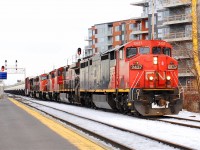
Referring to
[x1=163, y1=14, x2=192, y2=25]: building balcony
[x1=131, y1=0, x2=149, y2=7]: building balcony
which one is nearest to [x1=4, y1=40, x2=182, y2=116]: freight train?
[x1=163, y1=14, x2=192, y2=25]: building balcony

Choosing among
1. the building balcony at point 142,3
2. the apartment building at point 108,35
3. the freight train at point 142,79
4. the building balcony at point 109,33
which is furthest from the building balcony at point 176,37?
the building balcony at point 109,33

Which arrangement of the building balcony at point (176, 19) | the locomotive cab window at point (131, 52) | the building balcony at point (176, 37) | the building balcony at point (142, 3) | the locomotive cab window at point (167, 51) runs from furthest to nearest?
the building balcony at point (142, 3)
the building balcony at point (176, 19)
the building balcony at point (176, 37)
the locomotive cab window at point (167, 51)
the locomotive cab window at point (131, 52)

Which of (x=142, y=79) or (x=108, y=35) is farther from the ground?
(x=108, y=35)

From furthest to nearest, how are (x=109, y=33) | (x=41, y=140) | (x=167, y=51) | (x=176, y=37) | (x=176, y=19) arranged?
(x=109, y=33) < (x=176, y=19) < (x=176, y=37) < (x=167, y=51) < (x=41, y=140)

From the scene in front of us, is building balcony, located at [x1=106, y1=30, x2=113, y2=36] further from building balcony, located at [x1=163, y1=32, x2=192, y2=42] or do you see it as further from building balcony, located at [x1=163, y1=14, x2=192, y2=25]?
building balcony, located at [x1=163, y1=32, x2=192, y2=42]

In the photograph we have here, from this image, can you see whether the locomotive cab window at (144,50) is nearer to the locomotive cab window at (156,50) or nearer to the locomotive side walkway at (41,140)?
the locomotive cab window at (156,50)

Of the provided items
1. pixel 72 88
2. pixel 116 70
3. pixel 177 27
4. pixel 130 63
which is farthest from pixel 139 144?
pixel 177 27

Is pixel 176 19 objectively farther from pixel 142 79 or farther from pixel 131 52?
pixel 142 79

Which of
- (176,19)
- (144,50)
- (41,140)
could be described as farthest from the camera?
(176,19)

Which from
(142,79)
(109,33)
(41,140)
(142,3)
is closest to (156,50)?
(142,79)

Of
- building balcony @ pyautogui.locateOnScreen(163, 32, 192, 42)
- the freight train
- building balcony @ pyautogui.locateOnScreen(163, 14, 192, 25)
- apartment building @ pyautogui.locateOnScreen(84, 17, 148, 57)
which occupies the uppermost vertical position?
apartment building @ pyautogui.locateOnScreen(84, 17, 148, 57)

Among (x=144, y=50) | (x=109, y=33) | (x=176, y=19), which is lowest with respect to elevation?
(x=144, y=50)

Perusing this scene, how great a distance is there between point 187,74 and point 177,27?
12.7 m

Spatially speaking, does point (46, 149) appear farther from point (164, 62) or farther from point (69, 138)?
point (164, 62)
